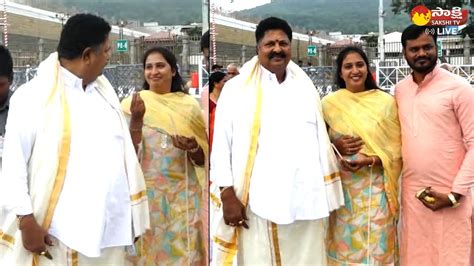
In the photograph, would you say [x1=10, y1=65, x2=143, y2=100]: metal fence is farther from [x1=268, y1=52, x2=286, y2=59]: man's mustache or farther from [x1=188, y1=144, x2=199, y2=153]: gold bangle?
[x1=268, y1=52, x2=286, y2=59]: man's mustache

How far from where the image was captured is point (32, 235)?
223 centimetres

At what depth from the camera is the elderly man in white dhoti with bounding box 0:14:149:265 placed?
2.25 meters

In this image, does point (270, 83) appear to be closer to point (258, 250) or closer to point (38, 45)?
point (258, 250)

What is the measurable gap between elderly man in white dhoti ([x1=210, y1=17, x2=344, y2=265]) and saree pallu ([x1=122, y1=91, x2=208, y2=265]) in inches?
6.7

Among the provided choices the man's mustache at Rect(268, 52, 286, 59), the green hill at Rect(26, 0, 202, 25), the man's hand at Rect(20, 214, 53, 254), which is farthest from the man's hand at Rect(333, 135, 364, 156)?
the man's hand at Rect(20, 214, 53, 254)

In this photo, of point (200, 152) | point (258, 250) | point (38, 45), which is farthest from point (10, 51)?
point (258, 250)

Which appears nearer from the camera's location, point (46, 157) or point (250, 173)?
point (46, 157)

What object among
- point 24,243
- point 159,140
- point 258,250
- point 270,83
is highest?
point 270,83

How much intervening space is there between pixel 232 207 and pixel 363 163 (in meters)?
0.68

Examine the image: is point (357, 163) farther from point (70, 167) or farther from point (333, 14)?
point (70, 167)

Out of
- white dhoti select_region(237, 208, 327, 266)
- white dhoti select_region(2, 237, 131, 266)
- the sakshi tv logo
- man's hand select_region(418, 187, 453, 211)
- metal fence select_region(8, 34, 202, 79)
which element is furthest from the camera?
the sakshi tv logo

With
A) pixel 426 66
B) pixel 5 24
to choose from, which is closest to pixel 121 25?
pixel 5 24

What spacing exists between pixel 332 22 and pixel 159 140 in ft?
3.57

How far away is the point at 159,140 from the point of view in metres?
2.82
